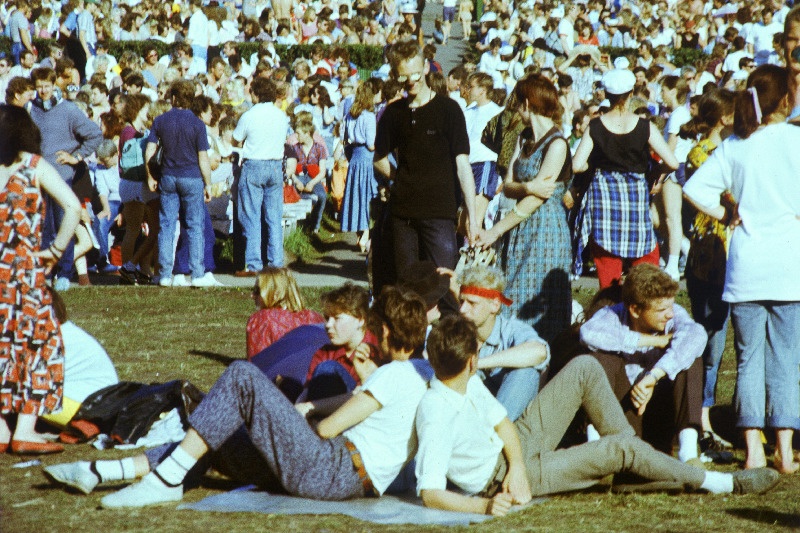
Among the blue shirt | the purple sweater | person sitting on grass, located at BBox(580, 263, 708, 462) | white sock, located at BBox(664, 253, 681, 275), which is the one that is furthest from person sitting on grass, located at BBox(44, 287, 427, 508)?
the purple sweater

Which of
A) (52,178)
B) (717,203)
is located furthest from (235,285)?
(717,203)

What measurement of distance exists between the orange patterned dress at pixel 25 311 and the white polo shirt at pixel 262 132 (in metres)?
5.23

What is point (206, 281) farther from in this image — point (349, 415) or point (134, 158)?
point (349, 415)

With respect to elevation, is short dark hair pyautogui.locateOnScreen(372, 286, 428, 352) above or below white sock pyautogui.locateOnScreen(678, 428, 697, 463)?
above

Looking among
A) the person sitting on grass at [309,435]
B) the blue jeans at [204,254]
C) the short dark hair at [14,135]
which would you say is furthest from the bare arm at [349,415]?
the blue jeans at [204,254]

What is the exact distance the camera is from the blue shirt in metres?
10.6

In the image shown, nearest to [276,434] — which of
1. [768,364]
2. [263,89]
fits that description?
[768,364]

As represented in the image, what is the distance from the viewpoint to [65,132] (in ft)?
34.9

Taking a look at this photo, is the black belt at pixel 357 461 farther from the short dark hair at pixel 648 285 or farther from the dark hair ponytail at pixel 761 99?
the dark hair ponytail at pixel 761 99

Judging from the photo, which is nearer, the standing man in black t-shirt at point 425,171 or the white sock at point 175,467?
the white sock at point 175,467

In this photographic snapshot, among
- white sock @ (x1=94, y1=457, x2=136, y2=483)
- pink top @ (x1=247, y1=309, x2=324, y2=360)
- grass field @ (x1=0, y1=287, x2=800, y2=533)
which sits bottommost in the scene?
grass field @ (x1=0, y1=287, x2=800, y2=533)

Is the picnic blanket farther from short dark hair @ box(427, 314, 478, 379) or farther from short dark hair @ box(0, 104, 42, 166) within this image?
short dark hair @ box(0, 104, 42, 166)

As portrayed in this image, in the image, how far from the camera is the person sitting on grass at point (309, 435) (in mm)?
4922

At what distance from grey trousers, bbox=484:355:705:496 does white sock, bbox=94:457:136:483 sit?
1574 millimetres
